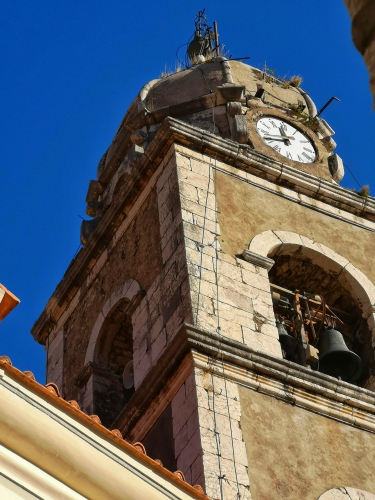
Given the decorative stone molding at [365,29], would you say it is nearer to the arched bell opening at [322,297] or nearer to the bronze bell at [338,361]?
the bronze bell at [338,361]

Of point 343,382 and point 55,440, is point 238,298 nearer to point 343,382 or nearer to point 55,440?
point 343,382

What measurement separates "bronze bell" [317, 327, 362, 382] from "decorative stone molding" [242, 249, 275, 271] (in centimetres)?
83

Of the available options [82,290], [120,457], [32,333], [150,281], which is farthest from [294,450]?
[32,333]

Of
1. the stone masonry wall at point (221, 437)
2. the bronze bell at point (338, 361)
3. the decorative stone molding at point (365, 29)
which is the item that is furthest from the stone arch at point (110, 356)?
the decorative stone molding at point (365, 29)

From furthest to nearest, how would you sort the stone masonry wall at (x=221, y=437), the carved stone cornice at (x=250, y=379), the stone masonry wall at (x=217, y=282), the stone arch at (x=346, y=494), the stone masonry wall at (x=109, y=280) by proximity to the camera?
1. the stone masonry wall at (x=109, y=280)
2. the stone masonry wall at (x=217, y=282)
3. the carved stone cornice at (x=250, y=379)
4. the stone arch at (x=346, y=494)
5. the stone masonry wall at (x=221, y=437)

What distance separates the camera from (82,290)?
43.8 ft

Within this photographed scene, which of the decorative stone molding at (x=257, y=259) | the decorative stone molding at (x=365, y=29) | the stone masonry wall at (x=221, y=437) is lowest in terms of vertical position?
the decorative stone molding at (x=365, y=29)

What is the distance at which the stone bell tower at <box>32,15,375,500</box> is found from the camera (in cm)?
967

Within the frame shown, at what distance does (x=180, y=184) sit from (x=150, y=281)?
100 cm

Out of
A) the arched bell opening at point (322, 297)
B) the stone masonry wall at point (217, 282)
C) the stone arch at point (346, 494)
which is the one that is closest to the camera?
the stone arch at point (346, 494)

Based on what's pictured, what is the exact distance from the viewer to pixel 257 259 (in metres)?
11.5

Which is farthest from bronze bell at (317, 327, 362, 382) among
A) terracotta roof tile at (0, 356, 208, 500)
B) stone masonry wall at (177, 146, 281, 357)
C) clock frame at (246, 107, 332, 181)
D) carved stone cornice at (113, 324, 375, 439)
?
terracotta roof tile at (0, 356, 208, 500)

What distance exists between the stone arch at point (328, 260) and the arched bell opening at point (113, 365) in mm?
1482

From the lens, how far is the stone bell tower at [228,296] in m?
9.67
